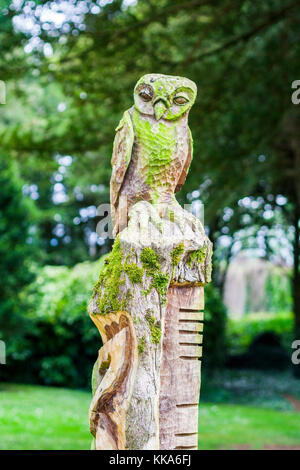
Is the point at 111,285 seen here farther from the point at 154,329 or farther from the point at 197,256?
the point at 197,256

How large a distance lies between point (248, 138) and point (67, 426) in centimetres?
557

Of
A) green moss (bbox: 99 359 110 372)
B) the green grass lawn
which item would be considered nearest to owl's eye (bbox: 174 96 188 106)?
green moss (bbox: 99 359 110 372)

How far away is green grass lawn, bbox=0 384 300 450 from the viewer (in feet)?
25.2

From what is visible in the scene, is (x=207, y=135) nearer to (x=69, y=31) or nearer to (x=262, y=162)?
(x=262, y=162)

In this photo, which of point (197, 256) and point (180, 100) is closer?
point (197, 256)

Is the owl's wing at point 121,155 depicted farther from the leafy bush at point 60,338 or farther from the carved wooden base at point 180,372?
the leafy bush at point 60,338

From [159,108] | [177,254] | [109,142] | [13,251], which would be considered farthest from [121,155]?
[13,251]

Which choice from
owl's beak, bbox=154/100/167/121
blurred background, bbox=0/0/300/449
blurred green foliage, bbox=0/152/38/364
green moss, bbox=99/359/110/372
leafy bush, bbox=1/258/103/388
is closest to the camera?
green moss, bbox=99/359/110/372

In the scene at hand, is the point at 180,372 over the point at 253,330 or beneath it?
beneath

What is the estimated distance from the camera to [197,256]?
3184mm

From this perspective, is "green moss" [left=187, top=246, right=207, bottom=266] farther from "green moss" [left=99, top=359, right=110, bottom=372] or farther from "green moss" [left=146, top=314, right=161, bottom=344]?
"green moss" [left=99, top=359, right=110, bottom=372]

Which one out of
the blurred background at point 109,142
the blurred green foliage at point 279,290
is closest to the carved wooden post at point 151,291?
the blurred background at point 109,142

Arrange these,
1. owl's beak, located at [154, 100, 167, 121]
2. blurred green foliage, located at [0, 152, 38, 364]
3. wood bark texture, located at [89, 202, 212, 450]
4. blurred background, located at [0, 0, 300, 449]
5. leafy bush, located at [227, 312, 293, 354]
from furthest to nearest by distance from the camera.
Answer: leafy bush, located at [227, 312, 293, 354]
blurred green foliage, located at [0, 152, 38, 364]
blurred background, located at [0, 0, 300, 449]
owl's beak, located at [154, 100, 167, 121]
wood bark texture, located at [89, 202, 212, 450]

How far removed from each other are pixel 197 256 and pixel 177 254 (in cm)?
14
